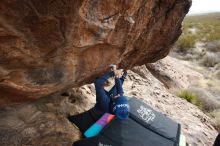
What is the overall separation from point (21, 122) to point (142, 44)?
207 centimetres

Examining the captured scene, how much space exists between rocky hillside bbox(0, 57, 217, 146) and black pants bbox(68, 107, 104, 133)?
0.31 feet

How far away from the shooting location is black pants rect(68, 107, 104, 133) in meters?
5.55

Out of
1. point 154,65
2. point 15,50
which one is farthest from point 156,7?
point 154,65

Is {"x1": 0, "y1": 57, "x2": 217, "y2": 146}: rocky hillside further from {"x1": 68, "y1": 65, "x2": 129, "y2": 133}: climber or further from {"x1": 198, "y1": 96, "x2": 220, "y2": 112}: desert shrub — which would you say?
{"x1": 198, "y1": 96, "x2": 220, "y2": 112}: desert shrub

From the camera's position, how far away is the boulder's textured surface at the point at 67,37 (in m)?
3.84

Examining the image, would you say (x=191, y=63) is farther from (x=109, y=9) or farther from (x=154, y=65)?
(x=109, y=9)

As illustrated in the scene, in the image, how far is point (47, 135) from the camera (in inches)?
211

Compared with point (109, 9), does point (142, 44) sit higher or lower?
lower

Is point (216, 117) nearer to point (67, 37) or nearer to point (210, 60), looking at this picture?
point (67, 37)

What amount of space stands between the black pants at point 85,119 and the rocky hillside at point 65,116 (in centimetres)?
9

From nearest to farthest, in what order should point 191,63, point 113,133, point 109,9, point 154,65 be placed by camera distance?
point 109,9
point 113,133
point 154,65
point 191,63

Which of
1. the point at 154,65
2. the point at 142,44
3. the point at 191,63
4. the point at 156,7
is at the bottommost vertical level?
the point at 191,63

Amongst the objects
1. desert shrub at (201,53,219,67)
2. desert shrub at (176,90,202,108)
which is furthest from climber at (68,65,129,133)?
desert shrub at (201,53,219,67)

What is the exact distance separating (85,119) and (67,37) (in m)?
1.73
